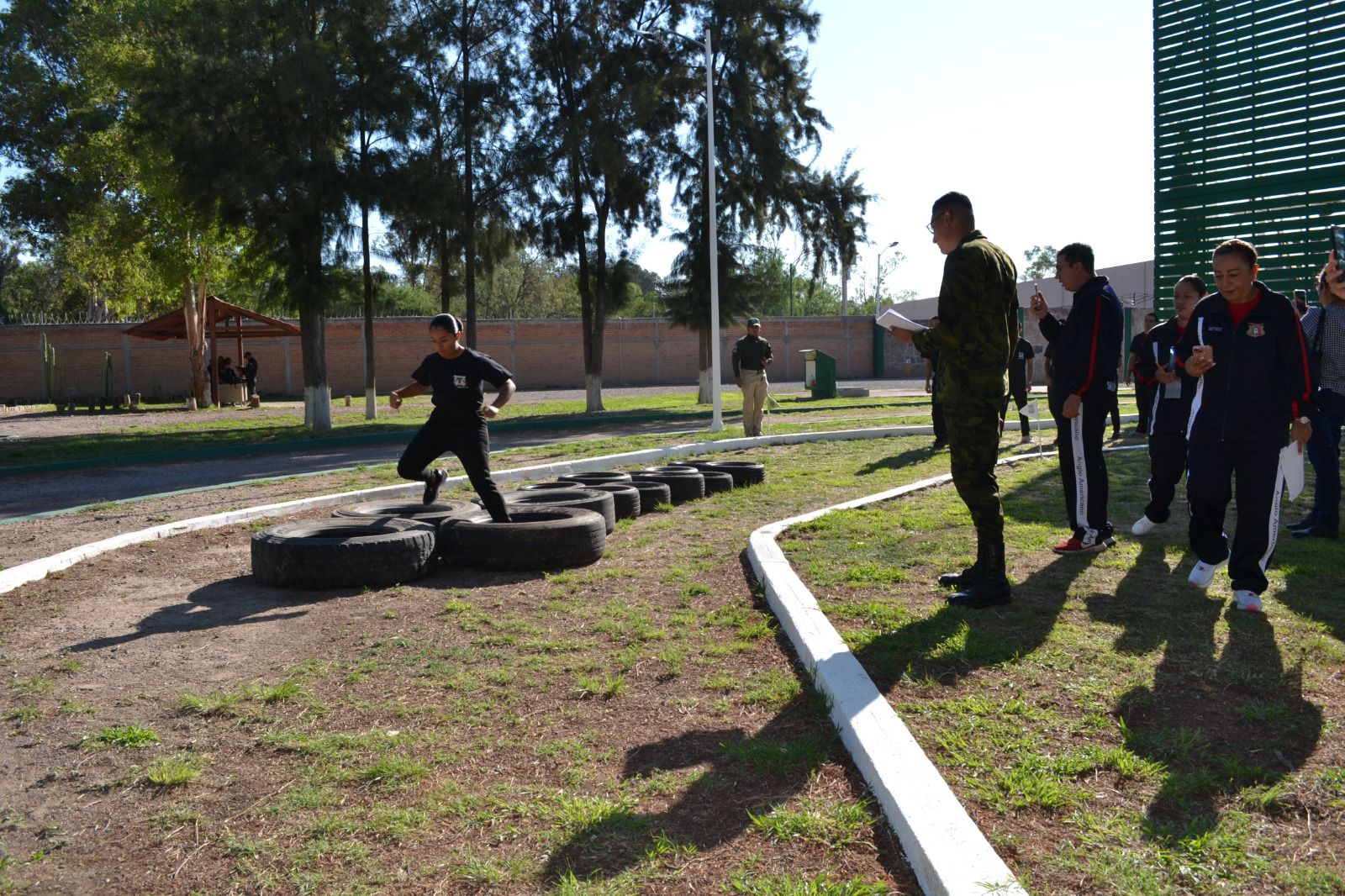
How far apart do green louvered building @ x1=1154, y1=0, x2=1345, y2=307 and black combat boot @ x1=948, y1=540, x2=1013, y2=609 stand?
1314 cm

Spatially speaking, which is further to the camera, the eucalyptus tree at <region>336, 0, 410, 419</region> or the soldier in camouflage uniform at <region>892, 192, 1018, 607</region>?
the eucalyptus tree at <region>336, 0, 410, 419</region>

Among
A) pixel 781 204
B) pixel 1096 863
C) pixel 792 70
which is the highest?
pixel 792 70

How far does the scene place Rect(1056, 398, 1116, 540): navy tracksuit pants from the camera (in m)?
7.20

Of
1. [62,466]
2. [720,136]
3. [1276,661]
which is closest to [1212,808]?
[1276,661]

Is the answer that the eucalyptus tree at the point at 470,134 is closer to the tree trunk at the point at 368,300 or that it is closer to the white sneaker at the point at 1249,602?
the tree trunk at the point at 368,300

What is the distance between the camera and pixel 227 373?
39.2m

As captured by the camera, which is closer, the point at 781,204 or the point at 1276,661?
the point at 1276,661

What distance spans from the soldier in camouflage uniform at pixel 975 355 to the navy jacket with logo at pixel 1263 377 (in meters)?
1.11

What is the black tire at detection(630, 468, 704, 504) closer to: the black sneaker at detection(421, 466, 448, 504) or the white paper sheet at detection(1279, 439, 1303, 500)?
the black sneaker at detection(421, 466, 448, 504)

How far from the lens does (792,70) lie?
29.4 metres

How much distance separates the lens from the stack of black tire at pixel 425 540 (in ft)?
23.3

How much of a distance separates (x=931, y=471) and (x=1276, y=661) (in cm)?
781

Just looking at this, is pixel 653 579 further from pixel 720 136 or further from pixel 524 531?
pixel 720 136

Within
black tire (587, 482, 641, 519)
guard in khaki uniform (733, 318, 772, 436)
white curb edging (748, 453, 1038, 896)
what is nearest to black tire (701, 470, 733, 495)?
black tire (587, 482, 641, 519)
